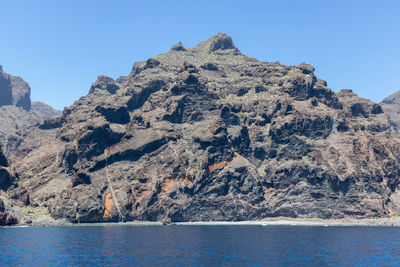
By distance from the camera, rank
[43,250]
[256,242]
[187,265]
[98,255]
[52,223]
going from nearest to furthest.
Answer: [187,265] < [98,255] < [43,250] < [256,242] < [52,223]

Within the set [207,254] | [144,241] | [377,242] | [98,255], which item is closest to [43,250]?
[98,255]

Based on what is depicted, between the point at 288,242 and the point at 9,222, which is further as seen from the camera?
the point at 9,222

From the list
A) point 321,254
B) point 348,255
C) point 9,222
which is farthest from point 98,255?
point 9,222

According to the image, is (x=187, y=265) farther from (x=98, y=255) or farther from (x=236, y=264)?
(x=98, y=255)

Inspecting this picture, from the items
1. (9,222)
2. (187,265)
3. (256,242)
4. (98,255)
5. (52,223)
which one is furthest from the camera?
(52,223)

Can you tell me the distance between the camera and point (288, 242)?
4441 inches

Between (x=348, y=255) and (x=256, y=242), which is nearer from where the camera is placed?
(x=348, y=255)

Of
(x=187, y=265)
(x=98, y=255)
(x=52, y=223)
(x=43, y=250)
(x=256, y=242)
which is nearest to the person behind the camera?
(x=187, y=265)

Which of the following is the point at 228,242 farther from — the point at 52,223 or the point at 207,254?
the point at 52,223

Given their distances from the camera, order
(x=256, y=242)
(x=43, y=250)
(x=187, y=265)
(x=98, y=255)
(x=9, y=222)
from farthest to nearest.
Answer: (x=9, y=222) < (x=256, y=242) < (x=43, y=250) < (x=98, y=255) < (x=187, y=265)

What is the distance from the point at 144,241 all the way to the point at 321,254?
51.5 meters

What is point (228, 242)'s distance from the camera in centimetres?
11275

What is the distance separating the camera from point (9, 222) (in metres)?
184

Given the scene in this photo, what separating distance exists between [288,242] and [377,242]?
27.4 m
